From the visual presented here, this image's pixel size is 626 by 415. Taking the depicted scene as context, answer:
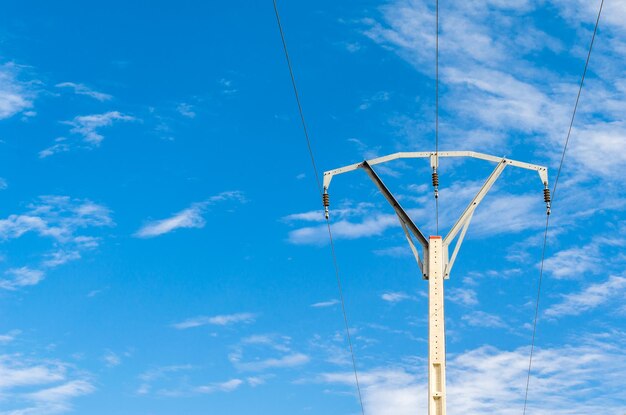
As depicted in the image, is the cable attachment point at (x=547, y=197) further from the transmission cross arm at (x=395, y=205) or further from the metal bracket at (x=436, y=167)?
the transmission cross arm at (x=395, y=205)

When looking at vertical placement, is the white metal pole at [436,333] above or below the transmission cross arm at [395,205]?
below

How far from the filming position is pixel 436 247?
2856 cm

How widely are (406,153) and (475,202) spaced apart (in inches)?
113

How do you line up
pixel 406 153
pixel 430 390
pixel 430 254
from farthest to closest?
pixel 406 153
pixel 430 254
pixel 430 390

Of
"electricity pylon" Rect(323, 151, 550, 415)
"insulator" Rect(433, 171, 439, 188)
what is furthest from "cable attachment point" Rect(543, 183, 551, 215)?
"insulator" Rect(433, 171, 439, 188)

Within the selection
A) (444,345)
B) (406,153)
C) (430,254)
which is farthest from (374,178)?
(444,345)

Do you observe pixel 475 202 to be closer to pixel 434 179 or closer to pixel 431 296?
pixel 434 179

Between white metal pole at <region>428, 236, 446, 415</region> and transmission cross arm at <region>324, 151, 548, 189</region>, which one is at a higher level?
transmission cross arm at <region>324, 151, 548, 189</region>

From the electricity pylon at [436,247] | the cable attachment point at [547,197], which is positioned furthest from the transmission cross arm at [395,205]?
the cable attachment point at [547,197]

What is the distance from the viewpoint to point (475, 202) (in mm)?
29828

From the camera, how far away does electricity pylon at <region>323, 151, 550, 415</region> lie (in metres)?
26.8

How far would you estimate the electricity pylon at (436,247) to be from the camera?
26844 mm

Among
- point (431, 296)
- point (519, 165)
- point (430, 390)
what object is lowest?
point (430, 390)

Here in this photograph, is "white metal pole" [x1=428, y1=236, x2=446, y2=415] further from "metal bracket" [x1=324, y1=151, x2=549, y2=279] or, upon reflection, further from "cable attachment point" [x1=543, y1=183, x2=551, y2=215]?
"cable attachment point" [x1=543, y1=183, x2=551, y2=215]
